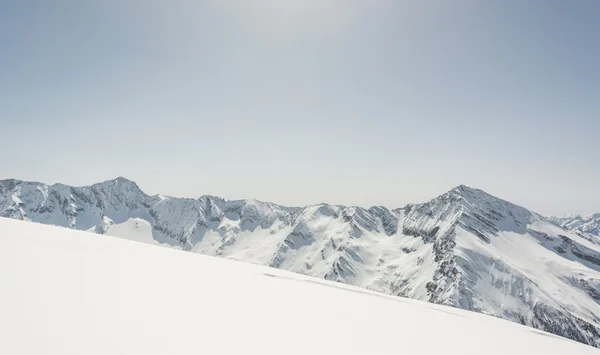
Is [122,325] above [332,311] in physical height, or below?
above

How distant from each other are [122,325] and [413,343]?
4.26 metres

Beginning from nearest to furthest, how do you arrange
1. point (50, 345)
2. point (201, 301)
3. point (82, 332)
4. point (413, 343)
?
point (50, 345) → point (82, 332) → point (413, 343) → point (201, 301)

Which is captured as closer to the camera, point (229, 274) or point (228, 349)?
point (228, 349)

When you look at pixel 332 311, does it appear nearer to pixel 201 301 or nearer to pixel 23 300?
pixel 201 301

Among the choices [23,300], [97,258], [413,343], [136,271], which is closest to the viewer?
[23,300]

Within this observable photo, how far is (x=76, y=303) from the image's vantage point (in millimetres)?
4543

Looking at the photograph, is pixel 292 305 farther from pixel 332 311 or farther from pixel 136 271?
pixel 136 271

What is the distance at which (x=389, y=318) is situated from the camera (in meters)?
6.33

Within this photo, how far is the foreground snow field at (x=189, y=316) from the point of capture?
3.62 metres

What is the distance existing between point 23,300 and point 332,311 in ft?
16.3

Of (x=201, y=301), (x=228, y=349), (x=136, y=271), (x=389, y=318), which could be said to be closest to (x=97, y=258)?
(x=136, y=271)

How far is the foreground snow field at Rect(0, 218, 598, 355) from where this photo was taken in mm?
3617

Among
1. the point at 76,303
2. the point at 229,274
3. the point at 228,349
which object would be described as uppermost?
the point at 228,349

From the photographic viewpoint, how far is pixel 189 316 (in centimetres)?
471
